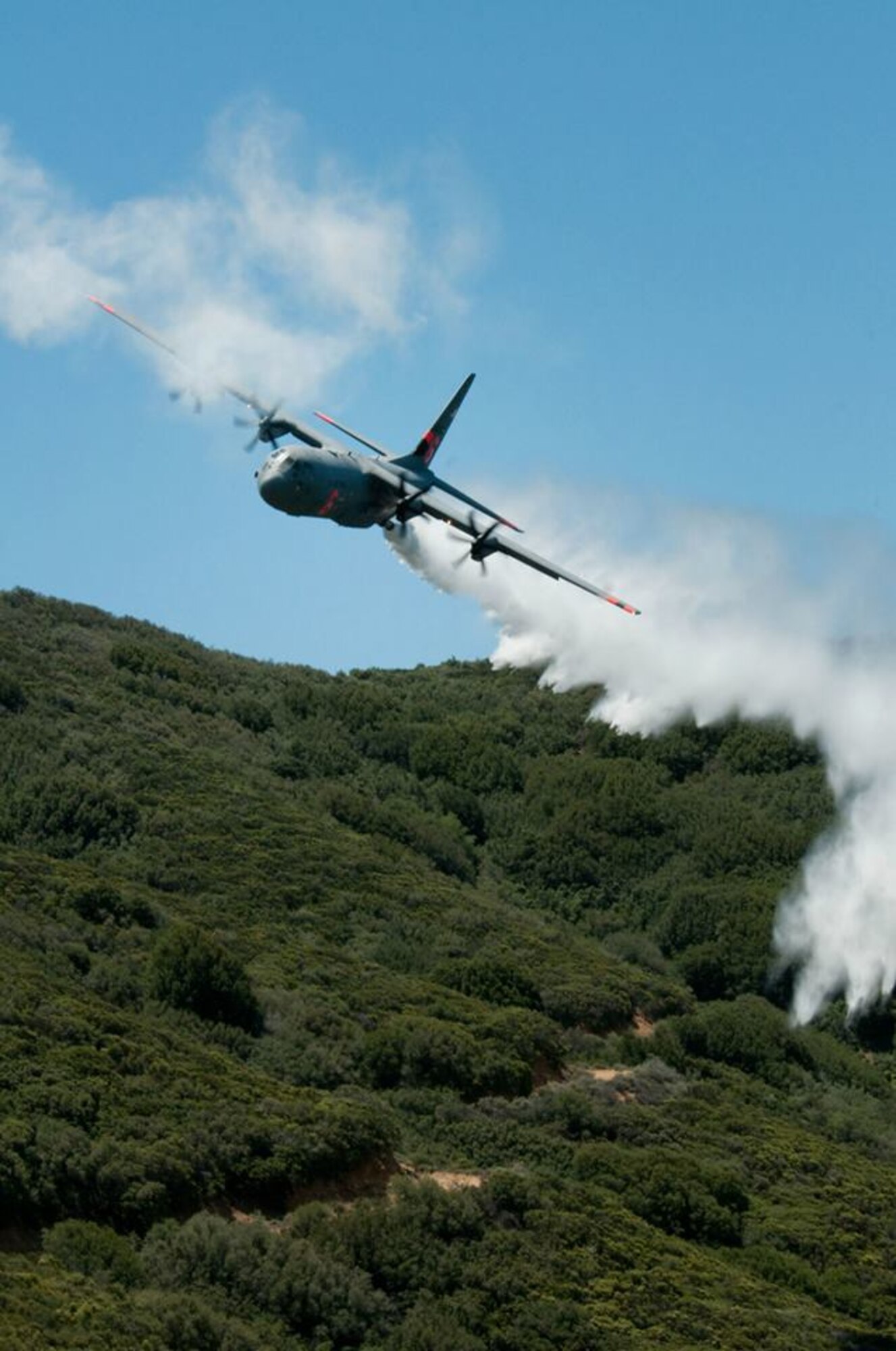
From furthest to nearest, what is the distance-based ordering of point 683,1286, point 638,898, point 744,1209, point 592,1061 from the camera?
1. point 638,898
2. point 592,1061
3. point 744,1209
4. point 683,1286

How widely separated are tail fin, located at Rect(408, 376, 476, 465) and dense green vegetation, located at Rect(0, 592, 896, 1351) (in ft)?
48.4

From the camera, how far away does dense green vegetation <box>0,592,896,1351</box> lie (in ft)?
131

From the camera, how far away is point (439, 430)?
2327 inches

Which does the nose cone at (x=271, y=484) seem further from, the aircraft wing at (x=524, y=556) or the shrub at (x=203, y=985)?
the shrub at (x=203, y=985)

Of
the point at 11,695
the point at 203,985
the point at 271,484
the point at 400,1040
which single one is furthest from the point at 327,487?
the point at 11,695

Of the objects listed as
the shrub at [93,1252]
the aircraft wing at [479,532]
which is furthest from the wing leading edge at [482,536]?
the shrub at [93,1252]

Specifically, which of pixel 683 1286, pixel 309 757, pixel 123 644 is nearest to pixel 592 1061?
pixel 683 1286

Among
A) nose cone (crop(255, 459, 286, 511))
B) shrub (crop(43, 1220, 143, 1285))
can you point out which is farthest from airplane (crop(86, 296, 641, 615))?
shrub (crop(43, 1220, 143, 1285))

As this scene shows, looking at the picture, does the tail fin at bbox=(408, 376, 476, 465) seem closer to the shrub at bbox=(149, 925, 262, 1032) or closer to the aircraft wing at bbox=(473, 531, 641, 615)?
the aircraft wing at bbox=(473, 531, 641, 615)

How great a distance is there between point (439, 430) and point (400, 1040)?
17330 millimetres

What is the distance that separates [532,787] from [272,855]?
91.5 ft

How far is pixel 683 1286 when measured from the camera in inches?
1734

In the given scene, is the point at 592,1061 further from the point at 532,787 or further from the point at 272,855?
the point at 532,787

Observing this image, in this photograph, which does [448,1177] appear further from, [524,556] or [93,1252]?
[524,556]
